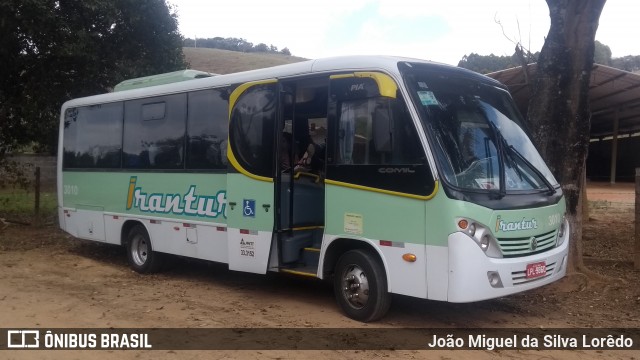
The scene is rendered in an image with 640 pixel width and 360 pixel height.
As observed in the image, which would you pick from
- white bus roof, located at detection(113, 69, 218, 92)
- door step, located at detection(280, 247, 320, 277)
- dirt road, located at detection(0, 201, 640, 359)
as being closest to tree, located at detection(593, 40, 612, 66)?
dirt road, located at detection(0, 201, 640, 359)

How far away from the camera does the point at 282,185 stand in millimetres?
7547

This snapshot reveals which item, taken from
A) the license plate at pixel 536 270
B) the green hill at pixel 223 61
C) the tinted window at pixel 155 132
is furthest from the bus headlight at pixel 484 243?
the green hill at pixel 223 61

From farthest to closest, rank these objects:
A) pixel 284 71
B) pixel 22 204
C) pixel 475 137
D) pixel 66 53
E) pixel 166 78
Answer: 1. pixel 22 204
2. pixel 66 53
3. pixel 166 78
4. pixel 284 71
5. pixel 475 137

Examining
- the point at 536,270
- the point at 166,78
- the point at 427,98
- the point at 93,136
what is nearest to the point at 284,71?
the point at 427,98

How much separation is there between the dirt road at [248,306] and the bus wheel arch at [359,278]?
17 cm

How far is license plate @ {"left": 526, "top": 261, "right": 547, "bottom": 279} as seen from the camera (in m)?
6.04

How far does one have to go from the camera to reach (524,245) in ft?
19.9

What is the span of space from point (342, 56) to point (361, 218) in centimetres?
194

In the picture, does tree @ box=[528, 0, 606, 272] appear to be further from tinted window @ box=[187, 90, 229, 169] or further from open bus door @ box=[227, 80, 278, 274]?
tinted window @ box=[187, 90, 229, 169]

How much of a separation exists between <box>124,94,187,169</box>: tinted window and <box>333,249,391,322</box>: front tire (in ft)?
11.3

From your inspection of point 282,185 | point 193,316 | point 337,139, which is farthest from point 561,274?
point 193,316

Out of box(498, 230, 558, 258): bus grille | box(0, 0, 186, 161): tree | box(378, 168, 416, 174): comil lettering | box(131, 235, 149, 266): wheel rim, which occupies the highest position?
box(0, 0, 186, 161): tree

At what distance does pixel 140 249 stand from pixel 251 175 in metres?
3.36

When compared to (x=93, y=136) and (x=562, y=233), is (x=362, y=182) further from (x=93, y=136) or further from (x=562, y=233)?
(x=93, y=136)
